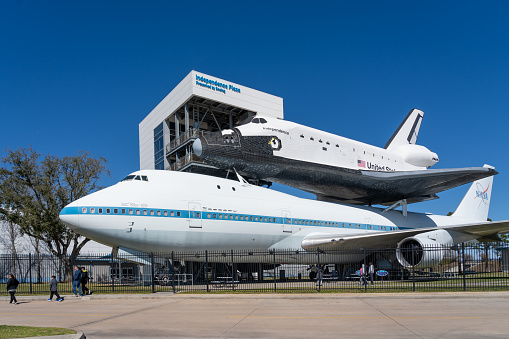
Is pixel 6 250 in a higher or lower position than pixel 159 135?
lower

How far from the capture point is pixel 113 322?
35.1 ft

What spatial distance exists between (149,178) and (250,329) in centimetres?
1217

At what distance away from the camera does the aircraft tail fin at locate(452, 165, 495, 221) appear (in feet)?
118

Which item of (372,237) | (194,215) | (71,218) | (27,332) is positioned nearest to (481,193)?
(372,237)

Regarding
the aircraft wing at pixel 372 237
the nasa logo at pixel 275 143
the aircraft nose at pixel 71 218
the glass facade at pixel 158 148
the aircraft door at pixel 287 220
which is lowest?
the aircraft wing at pixel 372 237

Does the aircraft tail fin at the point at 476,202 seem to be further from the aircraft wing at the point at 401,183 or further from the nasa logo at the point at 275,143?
the nasa logo at the point at 275,143

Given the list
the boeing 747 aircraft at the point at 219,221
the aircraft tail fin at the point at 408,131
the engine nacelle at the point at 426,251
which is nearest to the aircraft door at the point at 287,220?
the boeing 747 aircraft at the point at 219,221

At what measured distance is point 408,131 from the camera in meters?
37.5

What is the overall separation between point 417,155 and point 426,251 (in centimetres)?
1503

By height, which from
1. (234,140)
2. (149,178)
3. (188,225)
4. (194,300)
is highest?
(234,140)

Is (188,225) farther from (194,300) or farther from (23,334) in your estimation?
(23,334)

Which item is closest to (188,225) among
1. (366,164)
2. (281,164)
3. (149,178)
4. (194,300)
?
(149,178)

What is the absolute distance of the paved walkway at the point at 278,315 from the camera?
880cm

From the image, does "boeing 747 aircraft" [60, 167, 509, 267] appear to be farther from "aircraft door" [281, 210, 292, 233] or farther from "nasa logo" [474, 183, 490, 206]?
"nasa logo" [474, 183, 490, 206]
